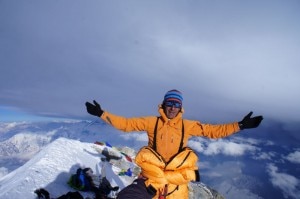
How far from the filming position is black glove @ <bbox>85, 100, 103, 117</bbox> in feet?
22.0

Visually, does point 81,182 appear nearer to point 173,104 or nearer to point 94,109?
point 94,109

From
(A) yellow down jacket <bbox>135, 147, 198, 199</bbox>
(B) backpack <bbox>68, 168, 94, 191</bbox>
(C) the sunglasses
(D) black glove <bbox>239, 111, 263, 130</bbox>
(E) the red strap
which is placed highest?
(C) the sunglasses

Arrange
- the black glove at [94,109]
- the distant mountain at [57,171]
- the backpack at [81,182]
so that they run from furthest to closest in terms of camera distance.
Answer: the backpack at [81,182] < the distant mountain at [57,171] < the black glove at [94,109]

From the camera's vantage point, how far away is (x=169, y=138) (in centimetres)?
671

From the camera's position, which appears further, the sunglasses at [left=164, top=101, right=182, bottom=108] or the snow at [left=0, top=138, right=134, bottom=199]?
the snow at [left=0, top=138, right=134, bottom=199]

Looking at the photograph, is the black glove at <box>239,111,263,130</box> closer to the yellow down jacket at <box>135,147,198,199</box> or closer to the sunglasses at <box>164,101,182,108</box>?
the yellow down jacket at <box>135,147,198,199</box>

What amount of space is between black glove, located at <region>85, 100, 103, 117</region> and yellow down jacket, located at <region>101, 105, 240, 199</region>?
15 centimetres

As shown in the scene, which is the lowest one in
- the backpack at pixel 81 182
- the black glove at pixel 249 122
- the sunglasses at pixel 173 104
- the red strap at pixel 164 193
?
the backpack at pixel 81 182

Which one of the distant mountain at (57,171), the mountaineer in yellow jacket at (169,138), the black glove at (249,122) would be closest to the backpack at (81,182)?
the distant mountain at (57,171)

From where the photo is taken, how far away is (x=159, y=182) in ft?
20.6

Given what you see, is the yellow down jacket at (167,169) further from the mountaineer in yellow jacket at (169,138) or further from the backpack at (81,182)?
the backpack at (81,182)

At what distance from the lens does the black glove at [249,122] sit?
6777 mm

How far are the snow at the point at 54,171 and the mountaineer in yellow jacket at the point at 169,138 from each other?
4.35 m

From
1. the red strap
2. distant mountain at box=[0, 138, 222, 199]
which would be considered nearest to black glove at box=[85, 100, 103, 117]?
the red strap
